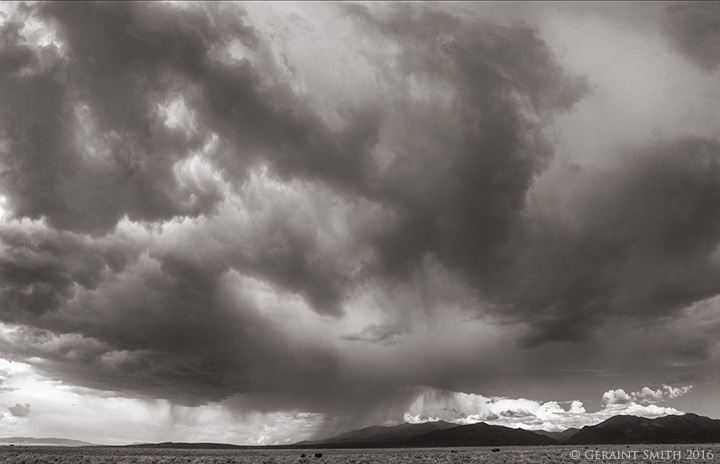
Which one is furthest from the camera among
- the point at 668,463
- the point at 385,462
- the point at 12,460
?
the point at 12,460

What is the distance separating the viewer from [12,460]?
6209 centimetres

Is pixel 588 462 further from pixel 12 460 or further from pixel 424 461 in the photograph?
pixel 12 460

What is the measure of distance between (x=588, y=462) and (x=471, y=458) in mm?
13302

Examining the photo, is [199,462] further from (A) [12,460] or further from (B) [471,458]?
(B) [471,458]

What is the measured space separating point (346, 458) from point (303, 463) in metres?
8.45

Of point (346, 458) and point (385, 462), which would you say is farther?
point (346, 458)

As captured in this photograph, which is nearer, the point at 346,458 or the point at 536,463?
the point at 536,463

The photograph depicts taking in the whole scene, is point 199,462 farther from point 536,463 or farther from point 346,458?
point 536,463

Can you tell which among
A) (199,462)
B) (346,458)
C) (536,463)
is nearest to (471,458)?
(536,463)

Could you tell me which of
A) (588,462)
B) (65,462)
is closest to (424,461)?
(588,462)

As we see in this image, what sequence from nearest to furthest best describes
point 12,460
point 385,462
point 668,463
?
point 668,463 < point 385,462 < point 12,460

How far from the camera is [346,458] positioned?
2537 inches

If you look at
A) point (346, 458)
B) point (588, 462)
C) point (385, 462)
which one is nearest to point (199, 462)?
point (346, 458)

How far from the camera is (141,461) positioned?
60938mm
